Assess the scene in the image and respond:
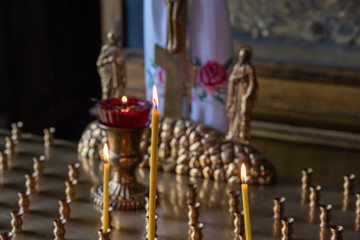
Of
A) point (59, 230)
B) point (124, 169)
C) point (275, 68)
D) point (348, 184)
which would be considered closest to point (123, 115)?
point (124, 169)

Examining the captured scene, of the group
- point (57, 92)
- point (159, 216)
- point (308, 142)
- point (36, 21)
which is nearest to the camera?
point (159, 216)

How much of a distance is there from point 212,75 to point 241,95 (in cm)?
10

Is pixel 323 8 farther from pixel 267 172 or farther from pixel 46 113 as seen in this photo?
pixel 267 172

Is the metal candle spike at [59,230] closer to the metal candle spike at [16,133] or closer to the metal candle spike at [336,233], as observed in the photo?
the metal candle spike at [336,233]

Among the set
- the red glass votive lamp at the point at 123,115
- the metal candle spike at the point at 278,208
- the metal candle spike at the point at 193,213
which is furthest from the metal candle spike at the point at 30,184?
the metal candle spike at the point at 278,208

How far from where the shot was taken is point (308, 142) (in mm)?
2555

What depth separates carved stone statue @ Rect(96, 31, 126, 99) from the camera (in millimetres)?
1275

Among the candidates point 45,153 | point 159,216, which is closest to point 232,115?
point 159,216

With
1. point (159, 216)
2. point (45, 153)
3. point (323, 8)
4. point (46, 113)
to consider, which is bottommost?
point (159, 216)

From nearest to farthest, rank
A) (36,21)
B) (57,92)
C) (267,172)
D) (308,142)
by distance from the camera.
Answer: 1. (267,172)
2. (308,142)
3. (36,21)
4. (57,92)

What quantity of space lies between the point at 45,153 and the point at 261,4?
62.0 inches

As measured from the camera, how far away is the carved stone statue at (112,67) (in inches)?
50.2

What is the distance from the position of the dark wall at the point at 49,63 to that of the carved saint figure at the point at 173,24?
1.58 meters

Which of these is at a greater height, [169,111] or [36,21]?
[36,21]
